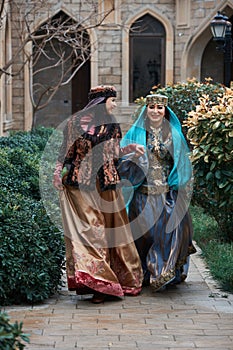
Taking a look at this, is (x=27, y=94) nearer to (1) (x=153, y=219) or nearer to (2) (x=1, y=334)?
(1) (x=153, y=219)

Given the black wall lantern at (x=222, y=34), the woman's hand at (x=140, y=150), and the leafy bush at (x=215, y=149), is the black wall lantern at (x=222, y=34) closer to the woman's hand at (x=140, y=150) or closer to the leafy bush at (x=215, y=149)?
the leafy bush at (x=215, y=149)

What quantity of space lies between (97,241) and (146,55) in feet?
47.0

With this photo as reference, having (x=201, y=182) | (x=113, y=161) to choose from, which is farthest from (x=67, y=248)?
(x=201, y=182)

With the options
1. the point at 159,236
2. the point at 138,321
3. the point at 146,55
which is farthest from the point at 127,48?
the point at 138,321

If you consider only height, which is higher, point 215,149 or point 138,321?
point 215,149

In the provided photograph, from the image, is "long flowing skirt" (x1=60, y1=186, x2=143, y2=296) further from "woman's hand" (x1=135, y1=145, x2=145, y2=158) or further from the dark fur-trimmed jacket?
"woman's hand" (x1=135, y1=145, x2=145, y2=158)

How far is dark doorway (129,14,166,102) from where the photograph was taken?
2008cm

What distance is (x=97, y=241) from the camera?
6.39m

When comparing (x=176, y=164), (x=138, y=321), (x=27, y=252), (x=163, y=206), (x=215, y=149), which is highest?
(x=215, y=149)

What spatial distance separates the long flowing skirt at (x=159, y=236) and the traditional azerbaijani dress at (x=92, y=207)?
0.33 m

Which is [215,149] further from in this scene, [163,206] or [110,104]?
[110,104]

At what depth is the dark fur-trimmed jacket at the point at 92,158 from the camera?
6.40 metres

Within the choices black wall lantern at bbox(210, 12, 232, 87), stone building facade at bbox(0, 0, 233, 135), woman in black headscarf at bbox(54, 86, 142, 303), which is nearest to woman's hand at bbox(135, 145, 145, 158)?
woman in black headscarf at bbox(54, 86, 142, 303)

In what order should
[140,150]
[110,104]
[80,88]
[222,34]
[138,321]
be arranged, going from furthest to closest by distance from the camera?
[80,88], [222,34], [140,150], [110,104], [138,321]
